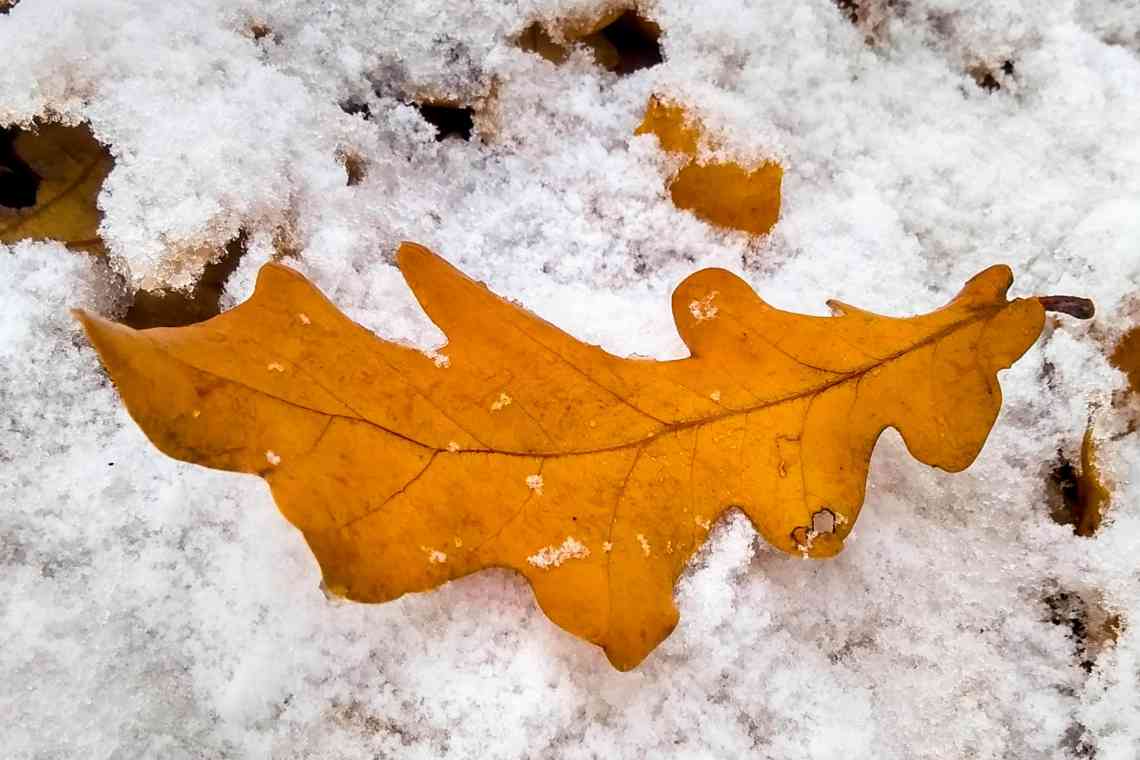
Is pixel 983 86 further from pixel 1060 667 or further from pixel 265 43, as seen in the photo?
pixel 265 43

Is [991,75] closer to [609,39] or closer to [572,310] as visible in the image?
[609,39]

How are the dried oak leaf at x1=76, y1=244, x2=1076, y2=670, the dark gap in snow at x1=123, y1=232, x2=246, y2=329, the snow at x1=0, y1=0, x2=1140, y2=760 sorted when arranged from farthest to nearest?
the dark gap in snow at x1=123, y1=232, x2=246, y2=329, the snow at x1=0, y1=0, x2=1140, y2=760, the dried oak leaf at x1=76, y1=244, x2=1076, y2=670

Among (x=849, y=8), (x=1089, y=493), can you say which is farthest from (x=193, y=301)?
(x=1089, y=493)

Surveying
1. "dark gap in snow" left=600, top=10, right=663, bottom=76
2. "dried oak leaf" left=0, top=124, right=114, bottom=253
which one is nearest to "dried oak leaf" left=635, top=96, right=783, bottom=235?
"dark gap in snow" left=600, top=10, right=663, bottom=76

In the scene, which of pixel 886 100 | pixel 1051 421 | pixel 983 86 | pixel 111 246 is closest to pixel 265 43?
pixel 111 246

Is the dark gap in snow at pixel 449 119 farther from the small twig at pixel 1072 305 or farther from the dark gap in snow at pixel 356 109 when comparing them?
the small twig at pixel 1072 305

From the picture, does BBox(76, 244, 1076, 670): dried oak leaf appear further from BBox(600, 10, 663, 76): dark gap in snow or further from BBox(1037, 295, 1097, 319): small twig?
BBox(600, 10, 663, 76): dark gap in snow
